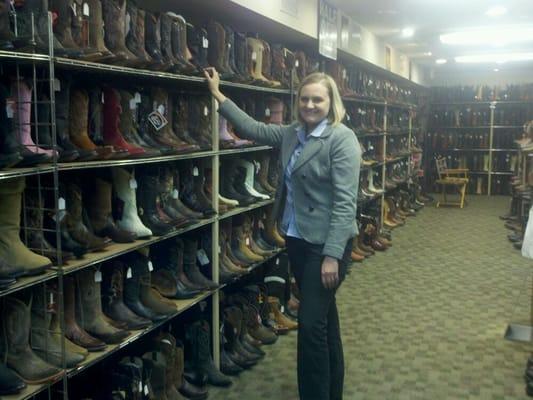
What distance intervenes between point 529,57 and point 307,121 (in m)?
9.50

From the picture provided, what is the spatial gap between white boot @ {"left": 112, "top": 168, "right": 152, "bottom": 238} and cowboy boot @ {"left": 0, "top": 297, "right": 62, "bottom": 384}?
71 cm

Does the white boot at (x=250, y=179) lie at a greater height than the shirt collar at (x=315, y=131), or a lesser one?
lesser

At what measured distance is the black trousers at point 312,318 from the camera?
101 inches

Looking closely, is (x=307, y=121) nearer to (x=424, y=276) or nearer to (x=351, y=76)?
(x=424, y=276)

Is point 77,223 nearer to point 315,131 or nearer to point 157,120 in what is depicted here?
point 157,120

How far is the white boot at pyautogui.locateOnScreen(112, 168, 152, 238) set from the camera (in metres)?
2.82

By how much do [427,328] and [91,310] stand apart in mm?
2546

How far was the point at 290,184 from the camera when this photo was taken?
2.70 meters

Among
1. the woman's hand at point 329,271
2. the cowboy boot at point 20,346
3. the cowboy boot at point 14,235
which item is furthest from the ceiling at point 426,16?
the cowboy boot at point 20,346

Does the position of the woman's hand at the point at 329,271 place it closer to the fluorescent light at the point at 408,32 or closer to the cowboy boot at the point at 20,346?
the cowboy boot at the point at 20,346

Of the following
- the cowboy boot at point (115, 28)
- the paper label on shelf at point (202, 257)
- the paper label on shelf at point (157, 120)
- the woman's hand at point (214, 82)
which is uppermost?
the cowboy boot at point (115, 28)

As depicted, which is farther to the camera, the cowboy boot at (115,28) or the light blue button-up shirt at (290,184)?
the light blue button-up shirt at (290,184)

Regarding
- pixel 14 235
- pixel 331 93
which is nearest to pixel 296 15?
pixel 331 93

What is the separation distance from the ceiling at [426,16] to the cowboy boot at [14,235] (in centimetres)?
403
